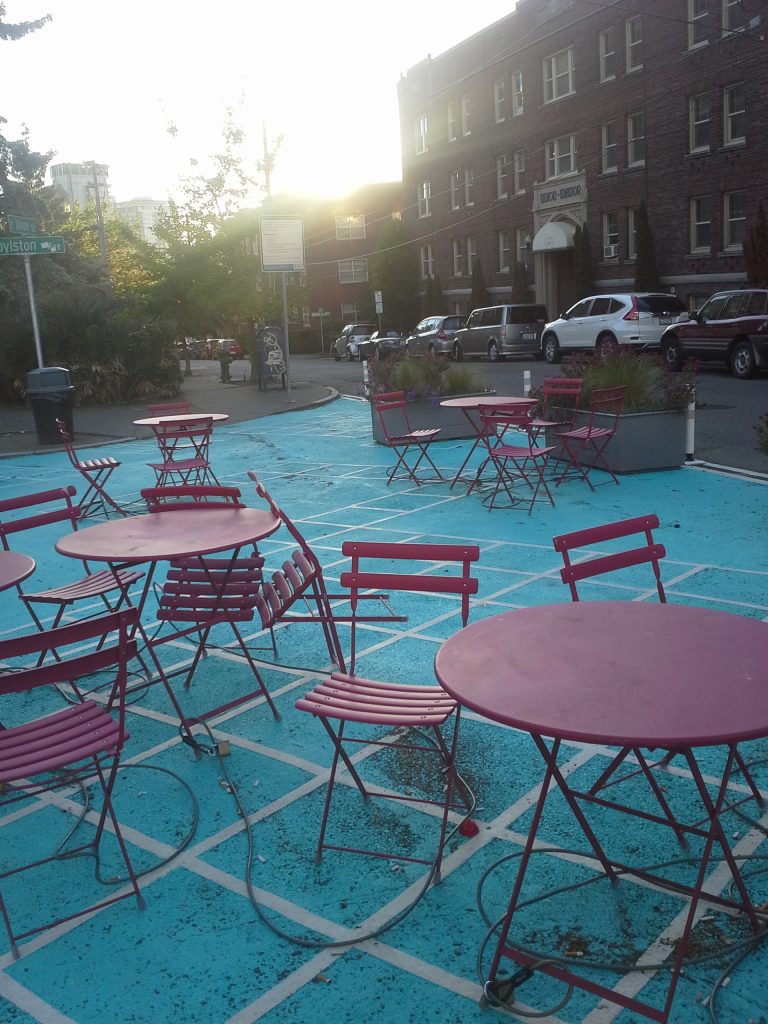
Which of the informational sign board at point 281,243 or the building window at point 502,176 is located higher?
the building window at point 502,176

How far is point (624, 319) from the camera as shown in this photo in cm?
2364

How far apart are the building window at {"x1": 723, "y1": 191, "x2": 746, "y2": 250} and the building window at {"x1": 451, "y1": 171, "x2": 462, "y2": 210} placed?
671 inches

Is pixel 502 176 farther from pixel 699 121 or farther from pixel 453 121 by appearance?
pixel 699 121

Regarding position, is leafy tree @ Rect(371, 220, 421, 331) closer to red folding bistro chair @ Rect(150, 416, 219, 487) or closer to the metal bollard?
red folding bistro chair @ Rect(150, 416, 219, 487)

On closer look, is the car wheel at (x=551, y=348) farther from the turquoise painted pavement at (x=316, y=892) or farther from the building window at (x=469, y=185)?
the turquoise painted pavement at (x=316, y=892)

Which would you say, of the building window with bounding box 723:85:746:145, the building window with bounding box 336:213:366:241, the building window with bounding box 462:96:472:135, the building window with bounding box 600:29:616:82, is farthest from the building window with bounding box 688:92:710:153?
the building window with bounding box 336:213:366:241

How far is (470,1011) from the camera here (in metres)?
2.76

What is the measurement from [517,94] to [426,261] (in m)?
10.5

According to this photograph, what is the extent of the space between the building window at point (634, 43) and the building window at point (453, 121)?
1257cm

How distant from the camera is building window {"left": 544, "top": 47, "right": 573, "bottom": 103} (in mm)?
34250

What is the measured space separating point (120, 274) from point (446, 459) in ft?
136

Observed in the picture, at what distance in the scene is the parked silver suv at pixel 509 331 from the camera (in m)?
29.7

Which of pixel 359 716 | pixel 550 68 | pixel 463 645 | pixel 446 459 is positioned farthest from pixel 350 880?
pixel 550 68

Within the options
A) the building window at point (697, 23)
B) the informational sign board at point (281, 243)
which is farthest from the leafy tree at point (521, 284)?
the informational sign board at point (281, 243)
